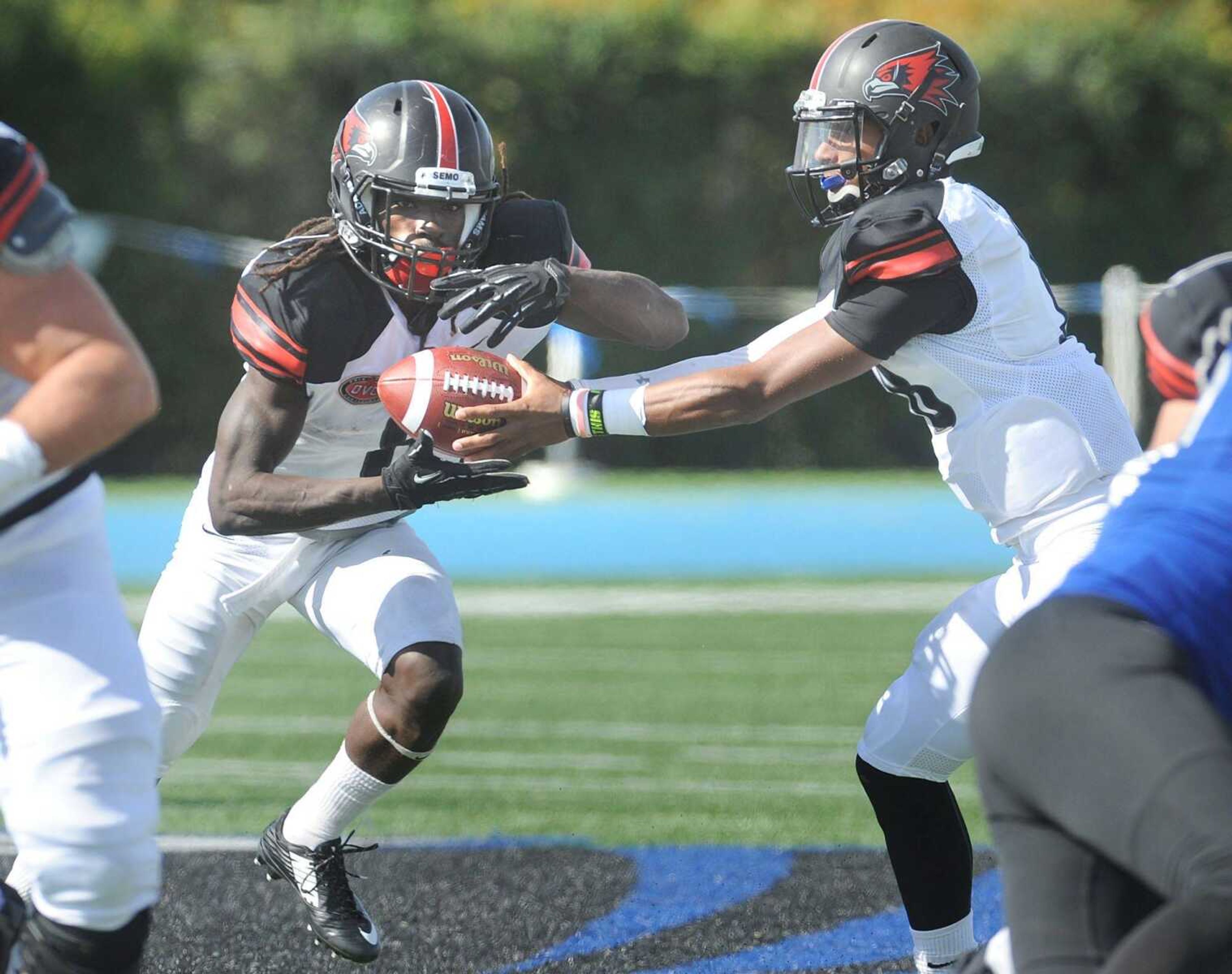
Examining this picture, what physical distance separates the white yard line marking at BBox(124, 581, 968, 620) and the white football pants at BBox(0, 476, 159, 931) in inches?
298

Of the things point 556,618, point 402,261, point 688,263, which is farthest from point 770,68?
point 402,261

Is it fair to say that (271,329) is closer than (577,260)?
Yes

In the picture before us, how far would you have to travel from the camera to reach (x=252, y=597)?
3932 mm

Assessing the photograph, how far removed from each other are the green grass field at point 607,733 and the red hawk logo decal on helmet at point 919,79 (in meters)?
2.37

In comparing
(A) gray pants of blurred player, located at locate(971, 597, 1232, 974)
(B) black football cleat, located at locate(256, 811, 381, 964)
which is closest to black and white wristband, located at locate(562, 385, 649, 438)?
(B) black football cleat, located at locate(256, 811, 381, 964)

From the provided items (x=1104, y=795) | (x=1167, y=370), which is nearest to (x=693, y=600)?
(x=1167, y=370)

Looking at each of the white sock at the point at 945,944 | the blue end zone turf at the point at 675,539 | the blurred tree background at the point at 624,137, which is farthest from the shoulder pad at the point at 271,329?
the blurred tree background at the point at 624,137

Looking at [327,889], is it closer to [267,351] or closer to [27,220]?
[267,351]

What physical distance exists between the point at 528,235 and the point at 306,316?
26.4 inches

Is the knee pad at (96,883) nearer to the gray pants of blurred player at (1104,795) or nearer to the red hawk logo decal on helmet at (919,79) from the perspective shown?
the gray pants of blurred player at (1104,795)

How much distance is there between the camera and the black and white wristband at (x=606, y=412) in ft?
11.6

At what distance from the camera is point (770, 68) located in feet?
60.8

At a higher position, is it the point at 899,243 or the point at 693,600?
the point at 899,243

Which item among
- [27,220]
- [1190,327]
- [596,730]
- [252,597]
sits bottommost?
[596,730]
